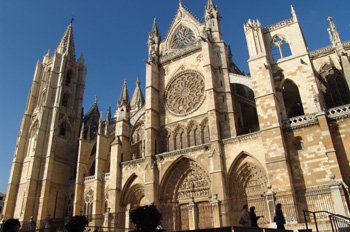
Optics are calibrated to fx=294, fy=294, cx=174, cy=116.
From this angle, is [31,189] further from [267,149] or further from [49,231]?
[267,149]

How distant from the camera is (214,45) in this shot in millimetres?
19625

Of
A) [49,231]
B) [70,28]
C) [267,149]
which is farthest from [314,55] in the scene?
[70,28]

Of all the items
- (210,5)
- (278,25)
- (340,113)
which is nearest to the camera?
(340,113)

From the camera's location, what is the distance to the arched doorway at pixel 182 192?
16125 millimetres

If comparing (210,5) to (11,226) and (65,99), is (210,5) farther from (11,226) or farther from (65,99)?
(11,226)

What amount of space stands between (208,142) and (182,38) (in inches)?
367

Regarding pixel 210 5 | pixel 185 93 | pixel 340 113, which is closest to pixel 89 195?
pixel 185 93

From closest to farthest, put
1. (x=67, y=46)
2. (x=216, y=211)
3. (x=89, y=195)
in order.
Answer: (x=216, y=211)
(x=89, y=195)
(x=67, y=46)

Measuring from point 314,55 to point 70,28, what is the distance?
86.8 feet

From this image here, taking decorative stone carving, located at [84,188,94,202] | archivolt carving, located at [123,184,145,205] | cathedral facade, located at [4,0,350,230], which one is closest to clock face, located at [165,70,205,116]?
cathedral facade, located at [4,0,350,230]

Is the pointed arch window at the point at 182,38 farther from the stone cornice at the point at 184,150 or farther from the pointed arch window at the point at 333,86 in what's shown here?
the pointed arch window at the point at 333,86

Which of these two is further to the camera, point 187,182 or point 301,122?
point 187,182

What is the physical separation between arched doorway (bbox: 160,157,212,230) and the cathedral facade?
0.19 ft

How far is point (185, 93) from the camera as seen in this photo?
1986 centimetres
